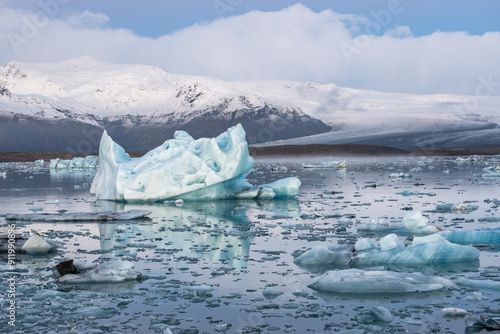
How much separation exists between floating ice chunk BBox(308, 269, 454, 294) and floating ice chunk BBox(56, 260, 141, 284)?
250 centimetres

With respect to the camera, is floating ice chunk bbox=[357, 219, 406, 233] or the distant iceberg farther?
the distant iceberg

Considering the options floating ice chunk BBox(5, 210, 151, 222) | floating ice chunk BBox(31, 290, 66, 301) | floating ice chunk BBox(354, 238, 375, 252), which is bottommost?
floating ice chunk BBox(31, 290, 66, 301)

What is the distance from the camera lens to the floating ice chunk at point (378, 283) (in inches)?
290

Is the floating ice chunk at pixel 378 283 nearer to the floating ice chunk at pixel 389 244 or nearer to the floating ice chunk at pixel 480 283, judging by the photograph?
the floating ice chunk at pixel 480 283

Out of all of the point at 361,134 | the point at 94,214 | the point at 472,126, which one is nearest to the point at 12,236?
the point at 94,214

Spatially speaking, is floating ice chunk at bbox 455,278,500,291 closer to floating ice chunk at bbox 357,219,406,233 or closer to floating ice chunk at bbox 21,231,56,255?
floating ice chunk at bbox 357,219,406,233

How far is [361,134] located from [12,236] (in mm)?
133461

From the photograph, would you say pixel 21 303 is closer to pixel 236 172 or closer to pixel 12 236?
pixel 12 236

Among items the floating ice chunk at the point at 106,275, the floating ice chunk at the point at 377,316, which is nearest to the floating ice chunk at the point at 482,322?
the floating ice chunk at the point at 377,316

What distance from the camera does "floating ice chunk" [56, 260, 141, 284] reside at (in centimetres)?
798

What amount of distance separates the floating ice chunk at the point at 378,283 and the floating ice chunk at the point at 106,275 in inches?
98.3

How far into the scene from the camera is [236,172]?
62.4 ft

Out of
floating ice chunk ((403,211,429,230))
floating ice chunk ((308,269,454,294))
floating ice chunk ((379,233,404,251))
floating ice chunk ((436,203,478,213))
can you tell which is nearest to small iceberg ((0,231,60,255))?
floating ice chunk ((308,269,454,294))

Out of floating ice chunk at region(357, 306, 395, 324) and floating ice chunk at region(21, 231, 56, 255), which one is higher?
floating ice chunk at region(21, 231, 56, 255)
